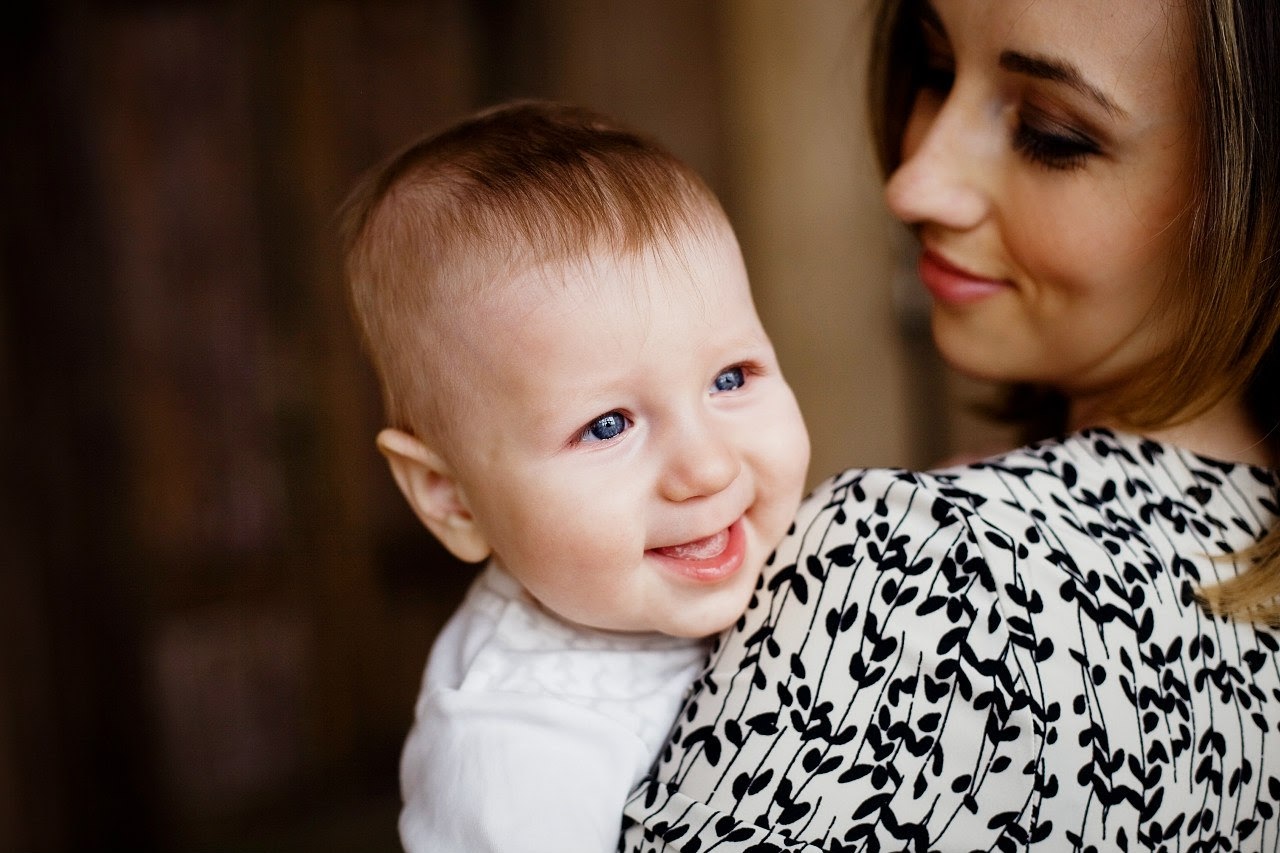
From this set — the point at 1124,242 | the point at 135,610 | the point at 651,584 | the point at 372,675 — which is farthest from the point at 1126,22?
the point at 372,675

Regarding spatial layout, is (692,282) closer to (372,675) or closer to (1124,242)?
(1124,242)

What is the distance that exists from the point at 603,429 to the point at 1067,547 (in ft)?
1.41

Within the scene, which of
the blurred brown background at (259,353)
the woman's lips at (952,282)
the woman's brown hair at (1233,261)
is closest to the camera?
the woman's brown hair at (1233,261)

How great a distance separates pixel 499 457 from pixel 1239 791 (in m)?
0.75

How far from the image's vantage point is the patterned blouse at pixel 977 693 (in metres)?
0.91

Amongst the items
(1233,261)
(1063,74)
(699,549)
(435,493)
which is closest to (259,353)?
(435,493)

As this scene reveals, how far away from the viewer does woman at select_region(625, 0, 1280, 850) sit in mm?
913

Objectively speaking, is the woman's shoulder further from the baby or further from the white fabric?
the white fabric

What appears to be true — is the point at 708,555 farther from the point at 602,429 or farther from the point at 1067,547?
the point at 1067,547

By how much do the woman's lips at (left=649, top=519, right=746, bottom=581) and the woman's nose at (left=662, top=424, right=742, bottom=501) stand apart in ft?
0.18

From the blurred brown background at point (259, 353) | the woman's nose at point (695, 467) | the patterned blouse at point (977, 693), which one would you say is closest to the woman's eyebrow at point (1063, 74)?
the patterned blouse at point (977, 693)

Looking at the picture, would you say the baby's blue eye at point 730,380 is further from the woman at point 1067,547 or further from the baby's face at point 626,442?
the woman at point 1067,547

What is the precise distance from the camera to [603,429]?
100cm

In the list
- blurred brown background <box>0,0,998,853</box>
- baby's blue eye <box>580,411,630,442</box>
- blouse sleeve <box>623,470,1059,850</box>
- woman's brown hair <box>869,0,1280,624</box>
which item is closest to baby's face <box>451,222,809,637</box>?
baby's blue eye <box>580,411,630,442</box>
